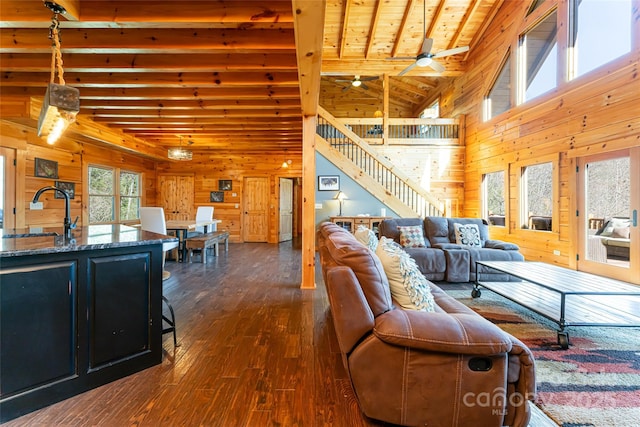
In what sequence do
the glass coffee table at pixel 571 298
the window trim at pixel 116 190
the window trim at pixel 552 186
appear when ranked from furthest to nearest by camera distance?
1. the window trim at pixel 116 190
2. the window trim at pixel 552 186
3. the glass coffee table at pixel 571 298

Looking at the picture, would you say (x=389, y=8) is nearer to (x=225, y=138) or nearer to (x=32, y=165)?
(x=225, y=138)

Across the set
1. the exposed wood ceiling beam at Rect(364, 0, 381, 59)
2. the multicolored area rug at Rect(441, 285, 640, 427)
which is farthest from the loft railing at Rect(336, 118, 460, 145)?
the multicolored area rug at Rect(441, 285, 640, 427)

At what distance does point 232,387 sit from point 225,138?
18.8 ft

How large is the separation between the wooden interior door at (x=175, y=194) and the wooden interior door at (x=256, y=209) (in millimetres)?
1652

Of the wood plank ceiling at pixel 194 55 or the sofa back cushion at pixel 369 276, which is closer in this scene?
the sofa back cushion at pixel 369 276

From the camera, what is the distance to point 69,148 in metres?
5.60

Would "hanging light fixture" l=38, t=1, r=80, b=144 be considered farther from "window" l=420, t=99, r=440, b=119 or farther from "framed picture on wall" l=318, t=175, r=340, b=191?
"window" l=420, t=99, r=440, b=119

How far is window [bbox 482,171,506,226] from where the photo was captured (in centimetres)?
666

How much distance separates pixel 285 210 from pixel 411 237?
5092mm

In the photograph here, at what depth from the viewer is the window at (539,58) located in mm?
5340

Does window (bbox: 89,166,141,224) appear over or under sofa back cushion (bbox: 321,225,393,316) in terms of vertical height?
over

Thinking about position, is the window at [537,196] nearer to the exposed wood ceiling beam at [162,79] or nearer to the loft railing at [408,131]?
the loft railing at [408,131]

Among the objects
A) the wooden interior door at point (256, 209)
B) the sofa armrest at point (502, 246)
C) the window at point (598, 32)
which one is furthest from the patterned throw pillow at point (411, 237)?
the wooden interior door at point (256, 209)

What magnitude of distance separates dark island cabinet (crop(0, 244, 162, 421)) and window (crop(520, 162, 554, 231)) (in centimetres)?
642
